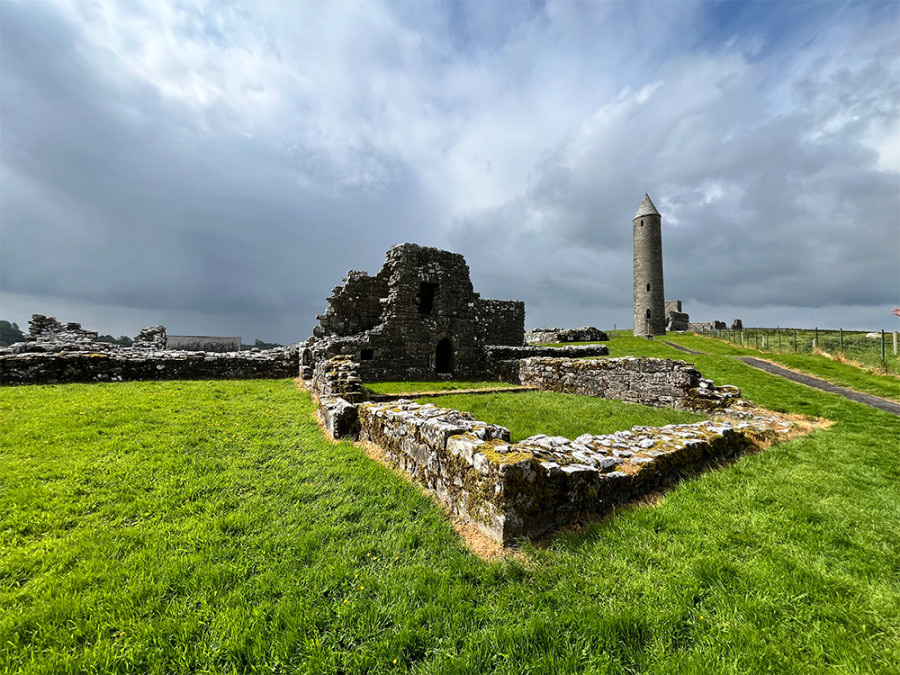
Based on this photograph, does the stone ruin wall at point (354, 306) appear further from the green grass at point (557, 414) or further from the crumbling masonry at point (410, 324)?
the green grass at point (557, 414)

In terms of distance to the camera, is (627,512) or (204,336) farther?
(204,336)

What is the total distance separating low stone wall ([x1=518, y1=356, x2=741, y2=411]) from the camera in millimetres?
10023

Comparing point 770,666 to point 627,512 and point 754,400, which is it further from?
point 754,400

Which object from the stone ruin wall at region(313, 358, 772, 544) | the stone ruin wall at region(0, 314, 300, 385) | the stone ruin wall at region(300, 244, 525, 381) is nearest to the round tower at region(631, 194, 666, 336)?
the stone ruin wall at region(300, 244, 525, 381)

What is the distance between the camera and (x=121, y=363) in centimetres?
1342

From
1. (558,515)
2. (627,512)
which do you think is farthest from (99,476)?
(627,512)

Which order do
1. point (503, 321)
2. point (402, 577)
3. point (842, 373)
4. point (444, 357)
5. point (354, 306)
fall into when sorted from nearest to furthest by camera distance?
1. point (402, 577)
2. point (842, 373)
3. point (354, 306)
4. point (444, 357)
5. point (503, 321)

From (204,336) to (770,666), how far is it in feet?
112

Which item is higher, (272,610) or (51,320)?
(51,320)

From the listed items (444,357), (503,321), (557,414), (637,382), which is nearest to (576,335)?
(503,321)

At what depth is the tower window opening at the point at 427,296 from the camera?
1952 cm

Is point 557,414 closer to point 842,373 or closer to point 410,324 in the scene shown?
point 410,324

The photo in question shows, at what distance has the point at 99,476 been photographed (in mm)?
4727

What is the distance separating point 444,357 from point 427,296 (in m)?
3.74
